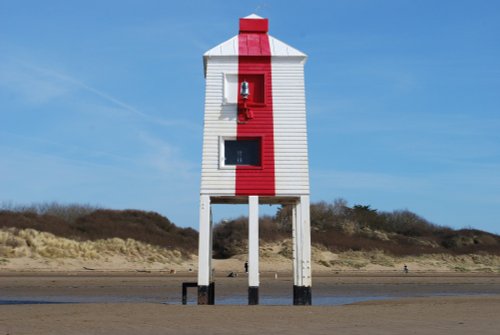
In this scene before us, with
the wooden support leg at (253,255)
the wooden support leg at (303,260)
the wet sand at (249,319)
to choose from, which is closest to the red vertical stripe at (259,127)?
the wooden support leg at (253,255)

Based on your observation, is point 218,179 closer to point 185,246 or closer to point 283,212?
point 185,246

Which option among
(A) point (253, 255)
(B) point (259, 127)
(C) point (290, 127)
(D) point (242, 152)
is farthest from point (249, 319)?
(C) point (290, 127)

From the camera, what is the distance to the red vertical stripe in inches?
711

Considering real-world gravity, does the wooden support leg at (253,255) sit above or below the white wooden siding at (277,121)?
below

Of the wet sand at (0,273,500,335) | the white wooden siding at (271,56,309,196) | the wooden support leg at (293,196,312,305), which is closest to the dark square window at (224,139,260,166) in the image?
the white wooden siding at (271,56,309,196)

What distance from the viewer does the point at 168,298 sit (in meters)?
23.8

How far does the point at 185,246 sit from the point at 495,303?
37.6m

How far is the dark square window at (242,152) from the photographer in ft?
60.0

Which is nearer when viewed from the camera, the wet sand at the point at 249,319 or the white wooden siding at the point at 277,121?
the wet sand at the point at 249,319

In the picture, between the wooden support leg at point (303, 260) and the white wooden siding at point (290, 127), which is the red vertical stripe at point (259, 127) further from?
the wooden support leg at point (303, 260)

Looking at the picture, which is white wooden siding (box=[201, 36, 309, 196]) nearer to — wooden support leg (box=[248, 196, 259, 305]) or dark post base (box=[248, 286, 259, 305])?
wooden support leg (box=[248, 196, 259, 305])

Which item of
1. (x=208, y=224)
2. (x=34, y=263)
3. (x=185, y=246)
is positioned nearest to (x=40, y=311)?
(x=208, y=224)

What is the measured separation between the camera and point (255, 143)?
18.4 metres

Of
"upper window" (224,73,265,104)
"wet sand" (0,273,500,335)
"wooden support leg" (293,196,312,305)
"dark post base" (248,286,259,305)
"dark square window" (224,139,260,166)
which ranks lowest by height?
"wet sand" (0,273,500,335)
